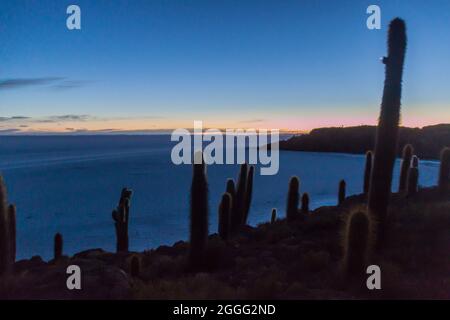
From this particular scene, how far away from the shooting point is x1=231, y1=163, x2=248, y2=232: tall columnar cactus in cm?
1733

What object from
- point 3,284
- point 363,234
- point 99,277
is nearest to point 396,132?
point 363,234

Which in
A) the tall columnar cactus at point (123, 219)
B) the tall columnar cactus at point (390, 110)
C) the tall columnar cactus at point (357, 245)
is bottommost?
the tall columnar cactus at point (123, 219)

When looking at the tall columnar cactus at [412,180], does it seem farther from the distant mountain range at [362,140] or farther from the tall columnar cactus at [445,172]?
the distant mountain range at [362,140]

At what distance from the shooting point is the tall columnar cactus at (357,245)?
7.56m

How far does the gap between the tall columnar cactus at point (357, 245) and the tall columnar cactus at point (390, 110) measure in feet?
6.29

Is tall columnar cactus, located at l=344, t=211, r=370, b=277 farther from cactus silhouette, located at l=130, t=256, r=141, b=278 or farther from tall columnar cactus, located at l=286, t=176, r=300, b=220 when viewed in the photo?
tall columnar cactus, located at l=286, t=176, r=300, b=220

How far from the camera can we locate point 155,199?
4162 centimetres

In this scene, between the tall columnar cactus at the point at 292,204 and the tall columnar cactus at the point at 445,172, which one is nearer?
the tall columnar cactus at the point at 445,172

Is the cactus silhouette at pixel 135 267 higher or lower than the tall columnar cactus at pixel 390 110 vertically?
lower

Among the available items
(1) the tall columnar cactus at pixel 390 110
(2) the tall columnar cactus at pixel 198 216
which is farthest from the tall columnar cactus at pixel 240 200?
(1) the tall columnar cactus at pixel 390 110

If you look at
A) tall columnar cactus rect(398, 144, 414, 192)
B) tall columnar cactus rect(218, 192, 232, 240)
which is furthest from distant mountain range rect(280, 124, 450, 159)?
tall columnar cactus rect(218, 192, 232, 240)

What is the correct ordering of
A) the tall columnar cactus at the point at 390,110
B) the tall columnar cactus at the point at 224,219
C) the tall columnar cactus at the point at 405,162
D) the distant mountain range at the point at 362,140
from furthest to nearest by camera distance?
1. the distant mountain range at the point at 362,140
2. the tall columnar cactus at the point at 405,162
3. the tall columnar cactus at the point at 224,219
4. the tall columnar cactus at the point at 390,110

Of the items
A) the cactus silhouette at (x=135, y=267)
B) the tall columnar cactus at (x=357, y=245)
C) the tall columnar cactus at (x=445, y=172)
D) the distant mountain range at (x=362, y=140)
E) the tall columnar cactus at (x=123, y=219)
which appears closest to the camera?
the tall columnar cactus at (x=357, y=245)
